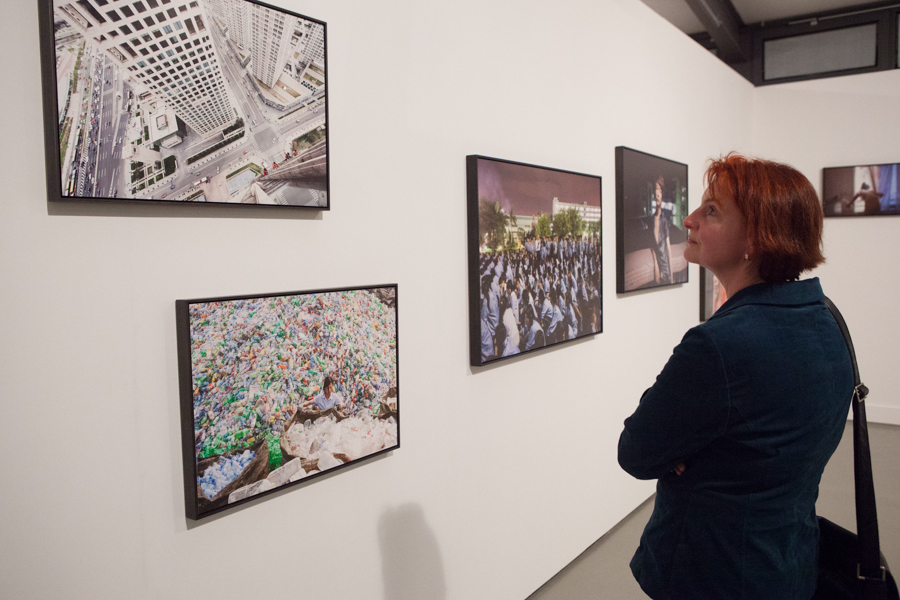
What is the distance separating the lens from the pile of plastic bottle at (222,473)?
1.52 meters

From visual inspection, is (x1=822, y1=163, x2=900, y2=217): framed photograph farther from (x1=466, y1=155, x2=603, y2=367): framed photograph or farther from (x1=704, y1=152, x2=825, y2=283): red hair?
(x1=704, y1=152, x2=825, y2=283): red hair

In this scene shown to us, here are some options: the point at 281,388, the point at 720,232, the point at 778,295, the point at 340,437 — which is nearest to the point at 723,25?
the point at 720,232

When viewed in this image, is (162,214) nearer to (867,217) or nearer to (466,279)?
(466,279)

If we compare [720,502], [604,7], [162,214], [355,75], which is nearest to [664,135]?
[604,7]

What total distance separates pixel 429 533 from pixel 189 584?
3.07ft

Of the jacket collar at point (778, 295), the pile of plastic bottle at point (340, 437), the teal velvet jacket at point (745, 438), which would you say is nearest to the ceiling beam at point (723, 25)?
the jacket collar at point (778, 295)

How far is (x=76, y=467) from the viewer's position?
133 cm

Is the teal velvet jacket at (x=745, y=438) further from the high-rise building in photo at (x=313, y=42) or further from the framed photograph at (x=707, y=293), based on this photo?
the framed photograph at (x=707, y=293)

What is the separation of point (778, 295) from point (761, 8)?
237 inches

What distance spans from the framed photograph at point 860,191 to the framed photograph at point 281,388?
5995mm

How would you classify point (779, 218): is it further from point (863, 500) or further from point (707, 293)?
point (707, 293)

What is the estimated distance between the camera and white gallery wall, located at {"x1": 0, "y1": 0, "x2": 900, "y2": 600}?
1278 mm

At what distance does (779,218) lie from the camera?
144 cm

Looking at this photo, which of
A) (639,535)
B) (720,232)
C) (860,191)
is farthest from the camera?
(860,191)
